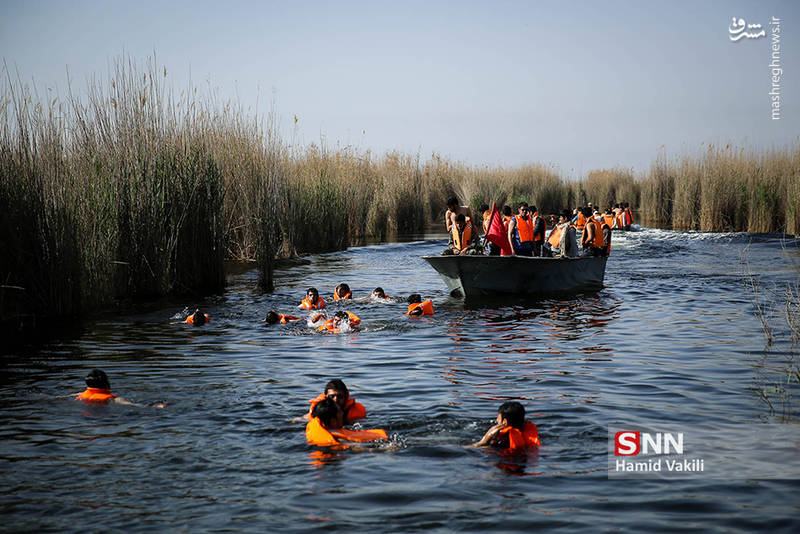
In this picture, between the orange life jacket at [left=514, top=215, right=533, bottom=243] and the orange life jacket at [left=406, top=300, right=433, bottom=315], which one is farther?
the orange life jacket at [left=514, top=215, right=533, bottom=243]

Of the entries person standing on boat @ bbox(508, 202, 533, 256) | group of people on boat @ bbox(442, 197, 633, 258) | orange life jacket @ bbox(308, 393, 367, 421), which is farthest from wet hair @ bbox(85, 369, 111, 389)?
person standing on boat @ bbox(508, 202, 533, 256)

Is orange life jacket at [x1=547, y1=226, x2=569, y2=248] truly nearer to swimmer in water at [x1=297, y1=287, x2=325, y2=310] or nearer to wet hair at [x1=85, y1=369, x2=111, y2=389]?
swimmer in water at [x1=297, y1=287, x2=325, y2=310]

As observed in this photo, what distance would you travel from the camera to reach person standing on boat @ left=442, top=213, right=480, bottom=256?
16047mm

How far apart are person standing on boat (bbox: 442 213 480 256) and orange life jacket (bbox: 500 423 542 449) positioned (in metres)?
9.27

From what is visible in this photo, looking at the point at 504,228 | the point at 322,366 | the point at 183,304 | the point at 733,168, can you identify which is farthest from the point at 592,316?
the point at 733,168

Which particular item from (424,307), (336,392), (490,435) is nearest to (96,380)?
(336,392)

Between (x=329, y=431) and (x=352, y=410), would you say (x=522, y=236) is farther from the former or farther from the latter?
(x=329, y=431)

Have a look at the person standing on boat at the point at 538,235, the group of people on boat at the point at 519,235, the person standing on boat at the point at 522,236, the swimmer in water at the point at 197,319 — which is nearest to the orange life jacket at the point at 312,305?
the swimmer in water at the point at 197,319

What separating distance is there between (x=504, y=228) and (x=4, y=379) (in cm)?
1014

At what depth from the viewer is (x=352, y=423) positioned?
24.3 feet

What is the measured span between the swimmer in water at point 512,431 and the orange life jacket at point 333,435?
97 centimetres

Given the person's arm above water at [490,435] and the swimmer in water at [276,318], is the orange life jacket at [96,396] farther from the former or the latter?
the swimmer in water at [276,318]

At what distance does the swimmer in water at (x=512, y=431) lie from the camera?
6609 mm

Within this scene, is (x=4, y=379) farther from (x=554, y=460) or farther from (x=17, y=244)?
(x=554, y=460)
